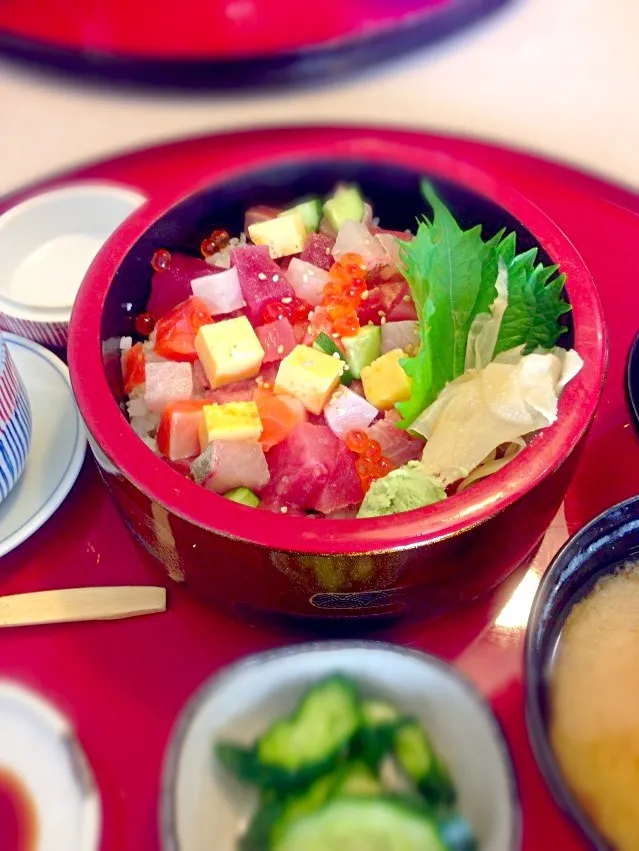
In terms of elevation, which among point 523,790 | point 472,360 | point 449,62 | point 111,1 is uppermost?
point 111,1

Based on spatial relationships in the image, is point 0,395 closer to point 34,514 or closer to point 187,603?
point 34,514

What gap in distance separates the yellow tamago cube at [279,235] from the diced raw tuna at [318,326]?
11 centimetres

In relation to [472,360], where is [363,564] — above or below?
below

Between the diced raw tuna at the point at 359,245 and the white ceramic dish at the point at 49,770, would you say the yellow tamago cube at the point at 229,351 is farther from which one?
the white ceramic dish at the point at 49,770

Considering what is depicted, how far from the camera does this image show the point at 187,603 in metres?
0.99

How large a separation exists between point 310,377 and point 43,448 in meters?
0.39

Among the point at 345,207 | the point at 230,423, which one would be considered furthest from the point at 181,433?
the point at 345,207

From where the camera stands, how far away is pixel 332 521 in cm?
80

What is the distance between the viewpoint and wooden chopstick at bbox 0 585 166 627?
964 millimetres

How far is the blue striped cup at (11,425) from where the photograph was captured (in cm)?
97

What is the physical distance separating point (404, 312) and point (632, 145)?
89cm

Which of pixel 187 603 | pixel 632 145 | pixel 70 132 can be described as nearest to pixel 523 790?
pixel 187 603

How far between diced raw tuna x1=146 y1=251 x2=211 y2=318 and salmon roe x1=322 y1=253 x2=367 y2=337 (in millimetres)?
182

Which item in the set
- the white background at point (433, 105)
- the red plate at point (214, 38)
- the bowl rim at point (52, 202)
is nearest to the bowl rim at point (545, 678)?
the bowl rim at point (52, 202)
